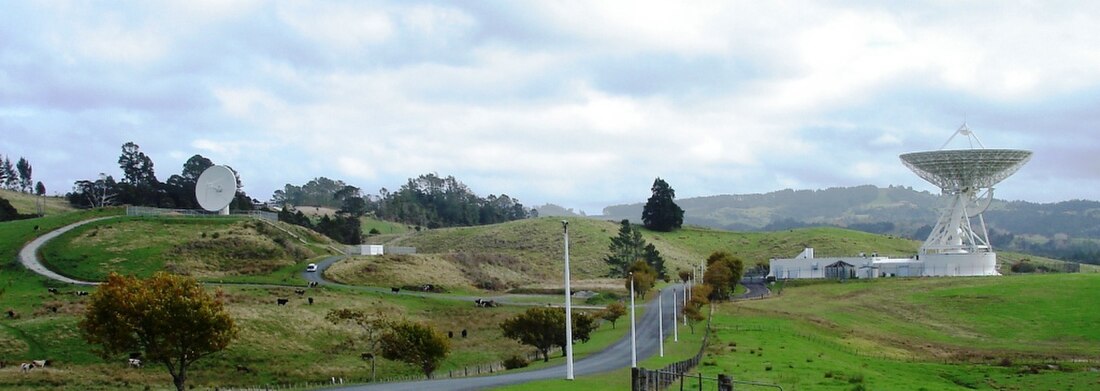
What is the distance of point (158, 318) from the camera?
4694 centimetres

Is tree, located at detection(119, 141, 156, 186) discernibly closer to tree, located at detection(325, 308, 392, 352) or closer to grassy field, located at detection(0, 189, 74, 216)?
grassy field, located at detection(0, 189, 74, 216)

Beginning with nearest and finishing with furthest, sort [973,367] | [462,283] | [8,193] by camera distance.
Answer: [973,367], [462,283], [8,193]

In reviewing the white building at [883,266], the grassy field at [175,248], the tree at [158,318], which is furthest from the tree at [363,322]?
the white building at [883,266]

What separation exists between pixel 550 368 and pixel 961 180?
91.5m

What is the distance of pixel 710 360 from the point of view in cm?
4681

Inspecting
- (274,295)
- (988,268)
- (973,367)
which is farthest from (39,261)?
(988,268)

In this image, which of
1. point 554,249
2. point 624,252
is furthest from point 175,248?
point 554,249

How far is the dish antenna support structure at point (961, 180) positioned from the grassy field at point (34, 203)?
480 ft

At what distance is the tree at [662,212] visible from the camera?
643ft

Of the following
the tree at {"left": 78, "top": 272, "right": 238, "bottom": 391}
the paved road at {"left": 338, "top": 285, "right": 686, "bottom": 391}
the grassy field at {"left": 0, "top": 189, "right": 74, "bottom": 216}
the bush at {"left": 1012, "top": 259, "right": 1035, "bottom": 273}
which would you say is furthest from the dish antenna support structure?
the grassy field at {"left": 0, "top": 189, "right": 74, "bottom": 216}

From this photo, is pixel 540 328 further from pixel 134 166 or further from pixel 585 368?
pixel 134 166

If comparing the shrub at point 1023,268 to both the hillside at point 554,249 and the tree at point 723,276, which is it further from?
the tree at point 723,276

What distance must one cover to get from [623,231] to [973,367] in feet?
293

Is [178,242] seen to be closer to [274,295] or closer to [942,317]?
[274,295]
